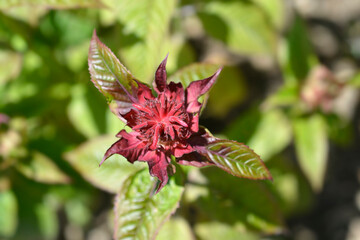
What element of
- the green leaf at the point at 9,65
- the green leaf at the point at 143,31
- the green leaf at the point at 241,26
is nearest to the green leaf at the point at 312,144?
the green leaf at the point at 241,26

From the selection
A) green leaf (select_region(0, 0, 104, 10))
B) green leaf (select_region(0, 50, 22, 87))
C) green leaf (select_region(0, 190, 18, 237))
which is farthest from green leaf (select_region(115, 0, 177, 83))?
green leaf (select_region(0, 190, 18, 237))

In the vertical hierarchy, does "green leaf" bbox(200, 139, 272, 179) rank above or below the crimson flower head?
below

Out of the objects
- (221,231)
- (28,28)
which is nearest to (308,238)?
(221,231)

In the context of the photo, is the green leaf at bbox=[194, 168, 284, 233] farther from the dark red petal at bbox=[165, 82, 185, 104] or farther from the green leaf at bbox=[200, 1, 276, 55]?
the green leaf at bbox=[200, 1, 276, 55]

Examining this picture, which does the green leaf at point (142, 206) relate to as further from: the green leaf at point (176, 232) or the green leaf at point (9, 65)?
the green leaf at point (9, 65)

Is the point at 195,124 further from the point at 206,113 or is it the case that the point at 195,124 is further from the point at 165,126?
the point at 206,113

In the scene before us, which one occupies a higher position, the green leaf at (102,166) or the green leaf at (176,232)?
the green leaf at (102,166)
